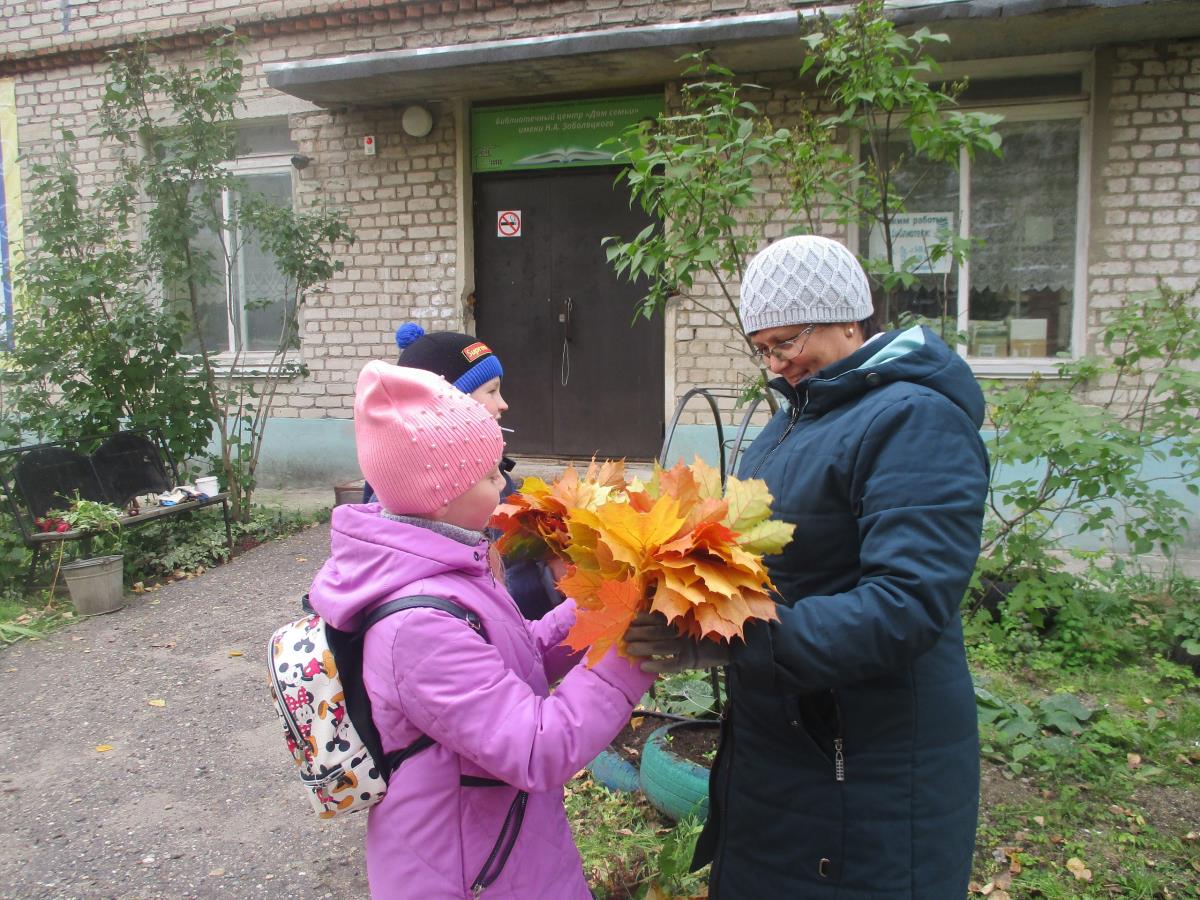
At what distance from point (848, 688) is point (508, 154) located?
24.7ft

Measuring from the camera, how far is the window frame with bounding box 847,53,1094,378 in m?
6.61

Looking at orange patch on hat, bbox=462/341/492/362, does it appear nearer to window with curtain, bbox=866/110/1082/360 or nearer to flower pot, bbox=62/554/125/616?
flower pot, bbox=62/554/125/616

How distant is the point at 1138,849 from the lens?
9.36 feet

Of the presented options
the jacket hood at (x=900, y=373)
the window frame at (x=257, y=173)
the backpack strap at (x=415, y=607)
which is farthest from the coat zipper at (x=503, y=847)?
the window frame at (x=257, y=173)

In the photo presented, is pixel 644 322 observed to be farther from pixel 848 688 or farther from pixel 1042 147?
pixel 848 688

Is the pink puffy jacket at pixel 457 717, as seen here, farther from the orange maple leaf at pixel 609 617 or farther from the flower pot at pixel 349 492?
the flower pot at pixel 349 492

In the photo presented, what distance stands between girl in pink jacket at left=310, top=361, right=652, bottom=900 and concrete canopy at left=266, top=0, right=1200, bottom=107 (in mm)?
4936

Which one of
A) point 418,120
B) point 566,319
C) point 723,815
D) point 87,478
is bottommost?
point 87,478

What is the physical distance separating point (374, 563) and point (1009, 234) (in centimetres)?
689

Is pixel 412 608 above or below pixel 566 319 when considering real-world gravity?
below

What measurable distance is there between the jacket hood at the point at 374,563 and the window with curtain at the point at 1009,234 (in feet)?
19.9

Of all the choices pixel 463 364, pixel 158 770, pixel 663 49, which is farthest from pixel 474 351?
pixel 663 49

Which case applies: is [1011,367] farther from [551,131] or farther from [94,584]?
[94,584]

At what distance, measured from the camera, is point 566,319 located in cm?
812
